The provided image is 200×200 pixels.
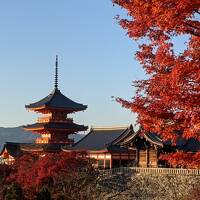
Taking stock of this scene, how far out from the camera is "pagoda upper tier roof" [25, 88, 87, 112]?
54969mm

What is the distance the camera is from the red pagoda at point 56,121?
53.9 metres

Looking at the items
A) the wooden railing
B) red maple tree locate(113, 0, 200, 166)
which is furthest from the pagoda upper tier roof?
red maple tree locate(113, 0, 200, 166)

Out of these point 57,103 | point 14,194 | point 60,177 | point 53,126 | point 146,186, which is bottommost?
point 14,194

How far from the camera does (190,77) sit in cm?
1261

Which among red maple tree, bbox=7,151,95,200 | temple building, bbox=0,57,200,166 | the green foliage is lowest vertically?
the green foliage

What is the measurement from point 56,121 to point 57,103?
2.47 m

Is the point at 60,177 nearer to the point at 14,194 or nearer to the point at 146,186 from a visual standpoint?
the point at 14,194

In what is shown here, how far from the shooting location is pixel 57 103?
56062mm

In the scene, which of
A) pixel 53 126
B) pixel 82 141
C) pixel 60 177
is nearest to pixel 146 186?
pixel 60 177

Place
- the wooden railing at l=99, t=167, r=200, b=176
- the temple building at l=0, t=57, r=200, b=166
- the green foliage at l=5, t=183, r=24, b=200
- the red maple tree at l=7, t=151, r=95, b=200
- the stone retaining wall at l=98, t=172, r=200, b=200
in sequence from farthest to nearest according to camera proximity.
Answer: the temple building at l=0, t=57, r=200, b=166
the red maple tree at l=7, t=151, r=95, b=200
the wooden railing at l=99, t=167, r=200, b=176
the stone retaining wall at l=98, t=172, r=200, b=200
the green foliage at l=5, t=183, r=24, b=200

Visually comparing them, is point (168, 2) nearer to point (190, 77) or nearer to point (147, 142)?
point (190, 77)

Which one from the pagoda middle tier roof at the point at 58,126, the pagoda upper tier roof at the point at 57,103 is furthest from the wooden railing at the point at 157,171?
the pagoda upper tier roof at the point at 57,103

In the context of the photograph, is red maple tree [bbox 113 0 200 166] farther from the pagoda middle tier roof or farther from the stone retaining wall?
the pagoda middle tier roof

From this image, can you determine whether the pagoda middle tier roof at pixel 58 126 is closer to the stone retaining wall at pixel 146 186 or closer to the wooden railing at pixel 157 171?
the wooden railing at pixel 157 171
